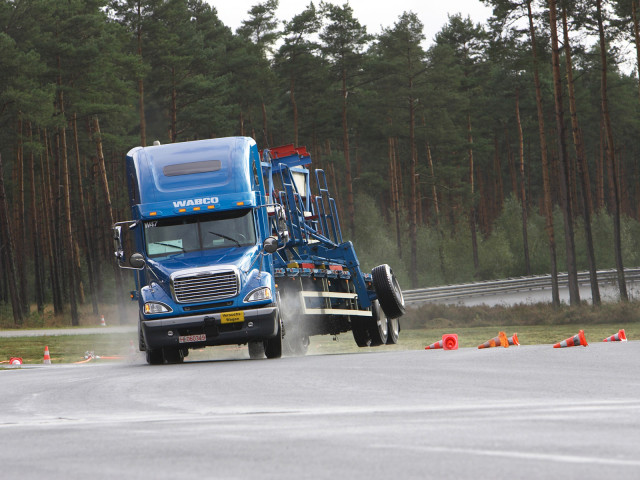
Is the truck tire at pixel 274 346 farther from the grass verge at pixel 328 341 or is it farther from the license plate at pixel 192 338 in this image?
the grass verge at pixel 328 341

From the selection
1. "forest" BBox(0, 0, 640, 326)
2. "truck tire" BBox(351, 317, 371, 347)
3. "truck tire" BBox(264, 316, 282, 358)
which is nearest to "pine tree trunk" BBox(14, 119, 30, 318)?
"forest" BBox(0, 0, 640, 326)

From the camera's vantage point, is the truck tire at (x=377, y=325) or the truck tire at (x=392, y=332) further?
the truck tire at (x=392, y=332)

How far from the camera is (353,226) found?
6706 cm

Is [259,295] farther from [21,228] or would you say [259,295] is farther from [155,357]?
[21,228]

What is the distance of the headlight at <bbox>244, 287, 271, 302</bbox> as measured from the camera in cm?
1739

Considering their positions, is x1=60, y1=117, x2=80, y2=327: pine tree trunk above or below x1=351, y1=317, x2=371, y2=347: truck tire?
above

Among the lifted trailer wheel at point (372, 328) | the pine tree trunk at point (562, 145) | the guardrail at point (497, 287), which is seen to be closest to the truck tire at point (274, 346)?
the lifted trailer wheel at point (372, 328)

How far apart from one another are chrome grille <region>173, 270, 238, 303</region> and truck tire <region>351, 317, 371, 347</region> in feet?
20.7

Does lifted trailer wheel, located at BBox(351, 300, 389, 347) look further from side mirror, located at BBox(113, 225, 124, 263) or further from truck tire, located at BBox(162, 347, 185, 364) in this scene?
side mirror, located at BBox(113, 225, 124, 263)

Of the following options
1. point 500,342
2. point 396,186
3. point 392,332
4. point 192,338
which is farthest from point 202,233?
point 396,186

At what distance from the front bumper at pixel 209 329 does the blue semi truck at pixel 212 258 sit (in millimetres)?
17

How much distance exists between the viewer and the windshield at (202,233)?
18.1 meters

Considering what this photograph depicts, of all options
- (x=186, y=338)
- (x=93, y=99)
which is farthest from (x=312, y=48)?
(x=186, y=338)

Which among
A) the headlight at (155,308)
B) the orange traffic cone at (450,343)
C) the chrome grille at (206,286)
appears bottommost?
the orange traffic cone at (450,343)
